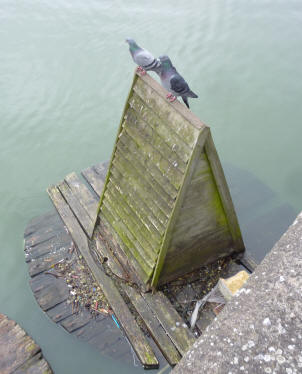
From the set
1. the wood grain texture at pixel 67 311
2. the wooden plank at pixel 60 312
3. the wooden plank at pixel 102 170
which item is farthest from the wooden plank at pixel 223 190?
the wooden plank at pixel 102 170

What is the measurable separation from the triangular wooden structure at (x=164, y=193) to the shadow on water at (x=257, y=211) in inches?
45.4

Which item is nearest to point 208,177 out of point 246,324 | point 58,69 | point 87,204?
point 246,324

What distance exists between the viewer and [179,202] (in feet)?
11.3

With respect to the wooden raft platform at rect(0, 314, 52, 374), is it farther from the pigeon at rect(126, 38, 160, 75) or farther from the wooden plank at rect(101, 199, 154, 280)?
the pigeon at rect(126, 38, 160, 75)

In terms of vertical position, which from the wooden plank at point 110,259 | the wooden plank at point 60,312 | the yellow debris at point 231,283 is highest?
the wooden plank at point 110,259

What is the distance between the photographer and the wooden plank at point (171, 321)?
12.8 ft

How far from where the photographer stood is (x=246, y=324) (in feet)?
5.36

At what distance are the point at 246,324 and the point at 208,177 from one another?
203 centimetres

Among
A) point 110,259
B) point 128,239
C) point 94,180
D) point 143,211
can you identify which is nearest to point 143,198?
point 143,211

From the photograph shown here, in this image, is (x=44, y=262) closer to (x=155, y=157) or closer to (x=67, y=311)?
(x=67, y=311)

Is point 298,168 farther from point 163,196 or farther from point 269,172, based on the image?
point 163,196

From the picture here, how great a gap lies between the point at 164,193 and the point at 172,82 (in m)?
1.06

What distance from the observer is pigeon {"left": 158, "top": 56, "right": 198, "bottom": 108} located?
3293 mm

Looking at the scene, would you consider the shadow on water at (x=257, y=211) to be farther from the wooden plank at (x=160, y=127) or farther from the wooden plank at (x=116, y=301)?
the wooden plank at (x=160, y=127)
